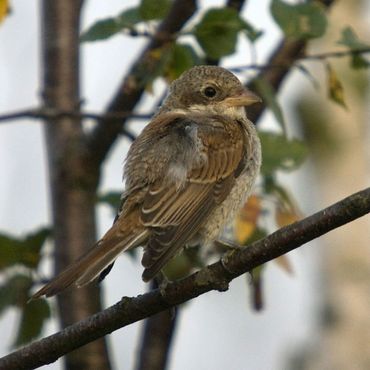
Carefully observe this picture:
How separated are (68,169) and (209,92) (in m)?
0.87

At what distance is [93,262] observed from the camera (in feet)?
14.9

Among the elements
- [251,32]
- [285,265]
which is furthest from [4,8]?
[285,265]

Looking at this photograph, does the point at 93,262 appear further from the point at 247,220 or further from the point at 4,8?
the point at 4,8

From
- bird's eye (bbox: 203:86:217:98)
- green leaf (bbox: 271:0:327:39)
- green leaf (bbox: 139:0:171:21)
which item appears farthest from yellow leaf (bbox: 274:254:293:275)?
green leaf (bbox: 139:0:171:21)

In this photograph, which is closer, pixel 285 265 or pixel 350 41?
pixel 350 41

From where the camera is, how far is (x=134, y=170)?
5289mm

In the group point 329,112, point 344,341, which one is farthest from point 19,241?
point 329,112

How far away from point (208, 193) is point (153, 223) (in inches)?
15.6

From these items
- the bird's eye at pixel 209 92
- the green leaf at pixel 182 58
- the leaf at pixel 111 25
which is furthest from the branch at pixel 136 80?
the bird's eye at pixel 209 92

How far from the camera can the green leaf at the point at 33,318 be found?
5.70 metres

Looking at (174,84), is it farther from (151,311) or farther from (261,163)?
(151,311)

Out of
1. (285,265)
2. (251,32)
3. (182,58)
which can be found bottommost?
(285,265)

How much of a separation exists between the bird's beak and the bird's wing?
19cm

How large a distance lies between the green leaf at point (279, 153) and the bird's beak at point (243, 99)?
18cm
